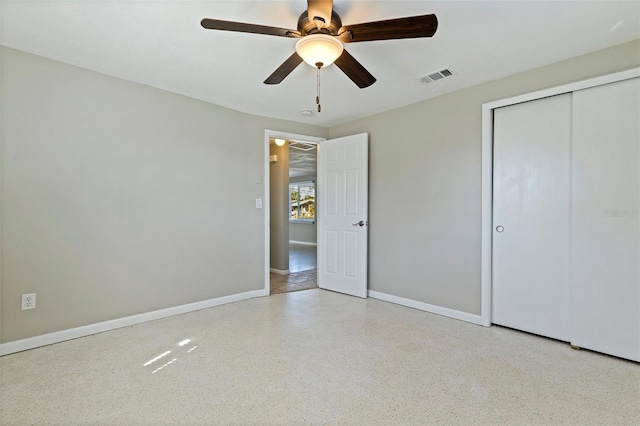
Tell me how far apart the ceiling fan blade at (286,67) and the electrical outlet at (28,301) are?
255 centimetres

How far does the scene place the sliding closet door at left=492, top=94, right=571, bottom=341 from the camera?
269 centimetres

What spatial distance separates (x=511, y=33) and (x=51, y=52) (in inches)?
137

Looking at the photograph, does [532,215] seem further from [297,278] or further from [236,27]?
[297,278]

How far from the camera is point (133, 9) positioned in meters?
1.98

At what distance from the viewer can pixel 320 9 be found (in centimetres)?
171

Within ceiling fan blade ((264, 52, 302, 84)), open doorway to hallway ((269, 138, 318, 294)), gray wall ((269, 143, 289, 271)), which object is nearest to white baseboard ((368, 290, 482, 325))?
open doorway to hallway ((269, 138, 318, 294))

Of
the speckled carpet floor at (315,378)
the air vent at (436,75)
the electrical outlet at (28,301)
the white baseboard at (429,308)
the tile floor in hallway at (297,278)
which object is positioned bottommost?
the speckled carpet floor at (315,378)

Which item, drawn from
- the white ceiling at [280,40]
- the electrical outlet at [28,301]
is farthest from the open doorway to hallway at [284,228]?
the electrical outlet at [28,301]

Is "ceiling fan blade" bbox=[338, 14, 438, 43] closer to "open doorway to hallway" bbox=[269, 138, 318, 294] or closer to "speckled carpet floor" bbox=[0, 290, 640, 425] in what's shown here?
"speckled carpet floor" bbox=[0, 290, 640, 425]

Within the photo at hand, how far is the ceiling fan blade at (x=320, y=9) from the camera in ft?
5.54

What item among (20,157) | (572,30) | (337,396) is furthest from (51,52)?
(572,30)

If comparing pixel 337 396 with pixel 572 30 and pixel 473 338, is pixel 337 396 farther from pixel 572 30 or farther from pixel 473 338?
pixel 572 30

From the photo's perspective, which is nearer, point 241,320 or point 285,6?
point 285,6

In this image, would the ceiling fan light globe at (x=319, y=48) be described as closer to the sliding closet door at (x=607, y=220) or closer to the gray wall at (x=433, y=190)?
the gray wall at (x=433, y=190)
